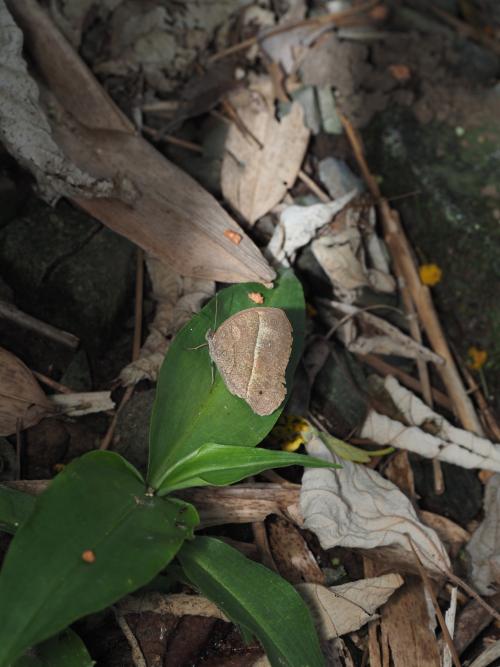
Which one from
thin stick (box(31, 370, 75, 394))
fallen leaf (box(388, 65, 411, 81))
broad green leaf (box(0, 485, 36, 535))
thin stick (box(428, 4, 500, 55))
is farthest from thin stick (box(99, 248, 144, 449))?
thin stick (box(428, 4, 500, 55))

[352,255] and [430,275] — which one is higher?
[352,255]

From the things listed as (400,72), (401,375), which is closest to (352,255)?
(401,375)

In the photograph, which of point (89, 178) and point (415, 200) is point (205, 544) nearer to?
point (89, 178)

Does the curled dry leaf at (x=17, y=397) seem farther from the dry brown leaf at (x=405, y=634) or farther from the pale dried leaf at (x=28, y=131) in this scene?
the dry brown leaf at (x=405, y=634)

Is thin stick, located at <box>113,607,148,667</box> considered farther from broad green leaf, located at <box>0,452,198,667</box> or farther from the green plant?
broad green leaf, located at <box>0,452,198,667</box>

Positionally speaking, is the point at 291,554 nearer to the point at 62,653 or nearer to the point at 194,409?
the point at 194,409

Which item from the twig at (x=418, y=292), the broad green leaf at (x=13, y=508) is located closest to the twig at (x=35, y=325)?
the broad green leaf at (x=13, y=508)
